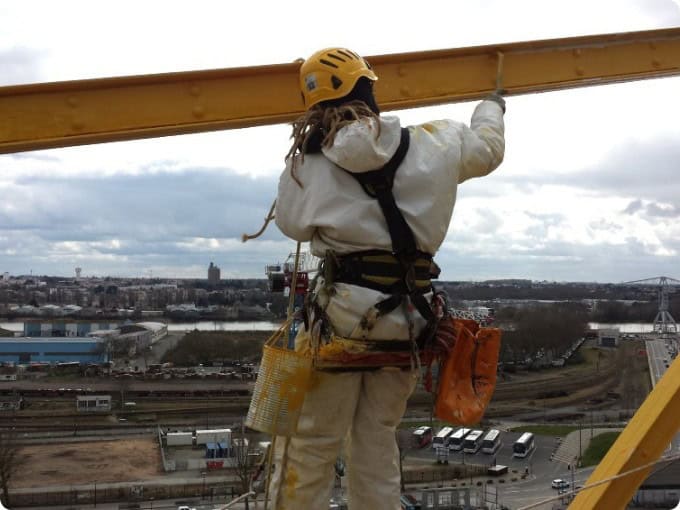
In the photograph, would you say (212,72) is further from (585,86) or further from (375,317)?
(585,86)

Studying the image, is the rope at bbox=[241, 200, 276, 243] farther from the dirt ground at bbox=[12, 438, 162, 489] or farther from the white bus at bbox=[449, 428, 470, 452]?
the white bus at bbox=[449, 428, 470, 452]

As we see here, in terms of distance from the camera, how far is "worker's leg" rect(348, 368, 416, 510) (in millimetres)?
2311

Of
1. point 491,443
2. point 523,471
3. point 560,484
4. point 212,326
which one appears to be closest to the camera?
point 560,484

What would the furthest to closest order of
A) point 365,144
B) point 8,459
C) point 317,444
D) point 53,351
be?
point 53,351 → point 8,459 → point 317,444 → point 365,144

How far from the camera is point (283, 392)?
2.18 m

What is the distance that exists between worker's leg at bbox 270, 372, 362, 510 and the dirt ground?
65.3ft

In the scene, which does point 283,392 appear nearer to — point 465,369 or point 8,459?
point 465,369

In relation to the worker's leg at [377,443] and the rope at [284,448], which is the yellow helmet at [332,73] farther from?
the worker's leg at [377,443]

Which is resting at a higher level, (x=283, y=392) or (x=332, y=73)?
(x=332, y=73)

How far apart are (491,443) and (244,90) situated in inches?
906

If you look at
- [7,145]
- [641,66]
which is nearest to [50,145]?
[7,145]

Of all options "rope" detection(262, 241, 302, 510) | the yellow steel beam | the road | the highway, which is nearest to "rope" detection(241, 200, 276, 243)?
"rope" detection(262, 241, 302, 510)

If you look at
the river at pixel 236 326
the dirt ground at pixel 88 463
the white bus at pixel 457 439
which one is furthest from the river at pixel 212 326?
the white bus at pixel 457 439

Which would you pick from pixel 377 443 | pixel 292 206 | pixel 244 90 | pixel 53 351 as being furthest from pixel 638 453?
pixel 53 351
